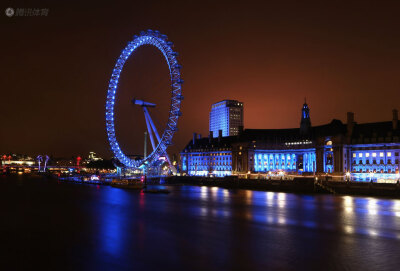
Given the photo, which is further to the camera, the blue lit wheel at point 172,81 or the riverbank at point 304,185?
the blue lit wheel at point 172,81

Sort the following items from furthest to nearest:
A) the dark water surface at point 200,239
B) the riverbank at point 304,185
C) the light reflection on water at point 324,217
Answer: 1. the riverbank at point 304,185
2. the light reflection on water at point 324,217
3. the dark water surface at point 200,239

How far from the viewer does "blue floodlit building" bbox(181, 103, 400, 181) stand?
261ft

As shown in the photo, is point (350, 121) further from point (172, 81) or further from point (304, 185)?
point (172, 81)

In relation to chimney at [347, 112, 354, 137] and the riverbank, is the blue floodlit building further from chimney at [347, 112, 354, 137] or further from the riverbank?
the riverbank

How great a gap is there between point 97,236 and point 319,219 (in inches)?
705

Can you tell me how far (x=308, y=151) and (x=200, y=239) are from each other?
257 feet

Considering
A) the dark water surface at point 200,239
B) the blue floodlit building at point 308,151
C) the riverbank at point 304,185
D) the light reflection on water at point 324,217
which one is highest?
the blue floodlit building at point 308,151

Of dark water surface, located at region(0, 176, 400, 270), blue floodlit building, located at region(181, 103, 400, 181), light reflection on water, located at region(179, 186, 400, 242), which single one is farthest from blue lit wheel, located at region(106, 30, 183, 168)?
blue floodlit building, located at region(181, 103, 400, 181)

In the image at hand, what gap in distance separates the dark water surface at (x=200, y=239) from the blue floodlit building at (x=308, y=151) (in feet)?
143

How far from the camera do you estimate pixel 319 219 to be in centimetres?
3284

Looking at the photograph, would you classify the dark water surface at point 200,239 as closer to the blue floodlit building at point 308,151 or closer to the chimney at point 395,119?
the blue floodlit building at point 308,151

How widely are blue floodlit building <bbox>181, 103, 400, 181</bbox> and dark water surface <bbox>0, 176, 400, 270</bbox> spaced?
1715 inches

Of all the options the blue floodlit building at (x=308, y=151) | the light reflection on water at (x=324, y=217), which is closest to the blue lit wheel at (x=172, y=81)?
the light reflection on water at (x=324, y=217)

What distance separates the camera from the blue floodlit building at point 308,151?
79688mm
